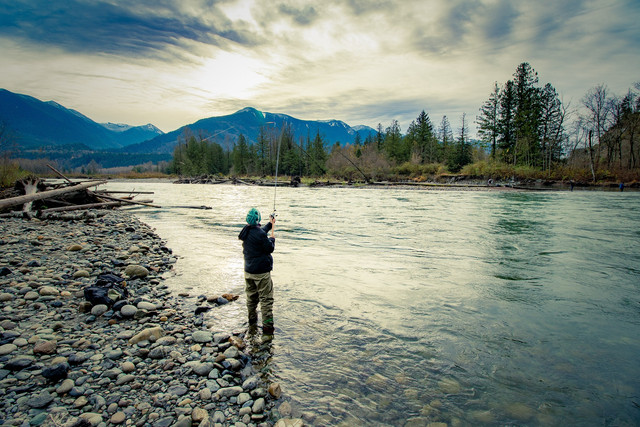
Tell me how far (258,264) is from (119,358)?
2.15 m

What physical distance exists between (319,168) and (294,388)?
86790 millimetres

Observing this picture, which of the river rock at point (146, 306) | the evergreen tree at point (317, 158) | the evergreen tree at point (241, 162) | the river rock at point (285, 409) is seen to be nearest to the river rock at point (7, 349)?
the river rock at point (146, 306)

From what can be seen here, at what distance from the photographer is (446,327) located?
5.55 metres

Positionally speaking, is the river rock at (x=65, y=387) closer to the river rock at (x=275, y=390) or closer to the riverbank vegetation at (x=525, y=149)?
the river rock at (x=275, y=390)

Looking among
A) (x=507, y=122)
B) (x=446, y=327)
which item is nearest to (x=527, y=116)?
(x=507, y=122)

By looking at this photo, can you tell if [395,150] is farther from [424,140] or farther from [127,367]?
[127,367]

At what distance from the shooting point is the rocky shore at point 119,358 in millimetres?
3086

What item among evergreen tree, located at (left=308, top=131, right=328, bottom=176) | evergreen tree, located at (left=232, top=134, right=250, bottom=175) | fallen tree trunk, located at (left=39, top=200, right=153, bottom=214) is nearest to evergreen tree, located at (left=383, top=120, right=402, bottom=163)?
evergreen tree, located at (left=308, top=131, right=328, bottom=176)

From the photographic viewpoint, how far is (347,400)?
3.70m

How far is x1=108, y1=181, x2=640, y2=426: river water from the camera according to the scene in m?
3.67

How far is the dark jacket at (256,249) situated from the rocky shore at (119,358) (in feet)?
3.63

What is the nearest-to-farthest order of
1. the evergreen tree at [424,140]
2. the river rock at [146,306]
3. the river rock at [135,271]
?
the river rock at [146,306], the river rock at [135,271], the evergreen tree at [424,140]

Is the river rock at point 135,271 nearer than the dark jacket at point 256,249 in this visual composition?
No

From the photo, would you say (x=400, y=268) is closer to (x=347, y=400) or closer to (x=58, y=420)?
(x=347, y=400)
